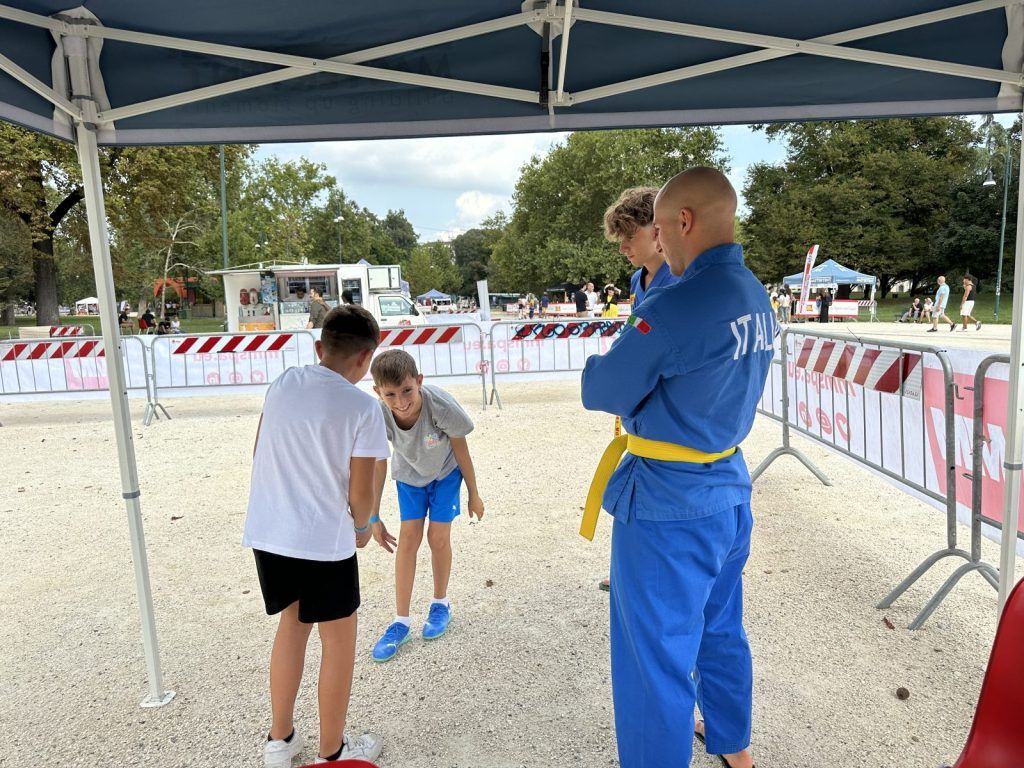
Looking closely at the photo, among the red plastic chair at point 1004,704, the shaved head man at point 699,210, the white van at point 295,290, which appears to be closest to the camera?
the red plastic chair at point 1004,704

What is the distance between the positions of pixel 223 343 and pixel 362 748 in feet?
26.9

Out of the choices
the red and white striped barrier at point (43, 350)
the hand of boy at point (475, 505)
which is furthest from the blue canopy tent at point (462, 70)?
the red and white striped barrier at point (43, 350)

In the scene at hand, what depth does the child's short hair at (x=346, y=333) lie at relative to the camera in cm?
218

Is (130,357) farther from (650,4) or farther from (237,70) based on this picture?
(650,4)

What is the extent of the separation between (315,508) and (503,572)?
221 cm

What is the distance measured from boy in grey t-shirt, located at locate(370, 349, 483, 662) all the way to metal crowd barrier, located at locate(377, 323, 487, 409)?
673 cm

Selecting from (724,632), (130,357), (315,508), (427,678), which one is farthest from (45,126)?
(130,357)

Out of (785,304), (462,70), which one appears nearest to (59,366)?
(462,70)

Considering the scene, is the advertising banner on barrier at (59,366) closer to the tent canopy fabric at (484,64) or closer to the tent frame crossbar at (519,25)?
the tent canopy fabric at (484,64)

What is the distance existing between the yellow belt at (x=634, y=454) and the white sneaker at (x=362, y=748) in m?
1.23

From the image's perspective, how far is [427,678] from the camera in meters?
2.96

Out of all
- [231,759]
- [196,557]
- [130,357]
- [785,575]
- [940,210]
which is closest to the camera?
[231,759]

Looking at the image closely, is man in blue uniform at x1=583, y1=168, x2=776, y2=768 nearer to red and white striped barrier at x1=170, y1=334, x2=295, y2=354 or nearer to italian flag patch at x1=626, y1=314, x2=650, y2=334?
italian flag patch at x1=626, y1=314, x2=650, y2=334

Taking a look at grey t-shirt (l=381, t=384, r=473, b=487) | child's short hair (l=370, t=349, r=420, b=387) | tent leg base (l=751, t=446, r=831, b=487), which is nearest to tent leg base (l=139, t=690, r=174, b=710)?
grey t-shirt (l=381, t=384, r=473, b=487)
